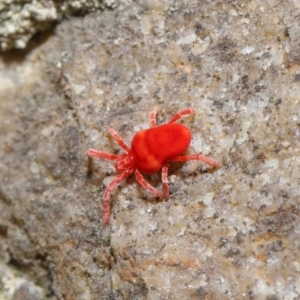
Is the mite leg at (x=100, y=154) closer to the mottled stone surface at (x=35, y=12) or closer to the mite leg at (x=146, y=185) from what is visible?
the mite leg at (x=146, y=185)

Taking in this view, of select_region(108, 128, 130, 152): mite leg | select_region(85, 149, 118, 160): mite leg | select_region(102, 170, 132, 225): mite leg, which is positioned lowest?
select_region(102, 170, 132, 225): mite leg

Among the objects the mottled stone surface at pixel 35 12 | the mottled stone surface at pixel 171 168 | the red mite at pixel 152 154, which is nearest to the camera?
the mottled stone surface at pixel 171 168

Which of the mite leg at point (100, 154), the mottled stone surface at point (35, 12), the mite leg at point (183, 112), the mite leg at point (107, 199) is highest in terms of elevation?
the mottled stone surface at point (35, 12)

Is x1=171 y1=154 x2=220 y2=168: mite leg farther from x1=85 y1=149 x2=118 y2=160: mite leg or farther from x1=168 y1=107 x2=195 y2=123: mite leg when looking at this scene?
x1=85 y1=149 x2=118 y2=160: mite leg

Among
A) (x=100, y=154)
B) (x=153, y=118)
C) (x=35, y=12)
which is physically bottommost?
(x=100, y=154)

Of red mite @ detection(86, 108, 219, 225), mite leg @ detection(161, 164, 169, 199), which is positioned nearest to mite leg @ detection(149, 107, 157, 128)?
red mite @ detection(86, 108, 219, 225)

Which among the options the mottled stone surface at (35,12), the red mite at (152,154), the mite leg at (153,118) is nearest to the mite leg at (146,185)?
the red mite at (152,154)

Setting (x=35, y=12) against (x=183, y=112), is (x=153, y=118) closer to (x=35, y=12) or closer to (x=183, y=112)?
(x=183, y=112)

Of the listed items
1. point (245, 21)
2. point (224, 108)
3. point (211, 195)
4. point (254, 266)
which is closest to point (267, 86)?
point (224, 108)

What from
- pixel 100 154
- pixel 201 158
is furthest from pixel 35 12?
pixel 201 158
